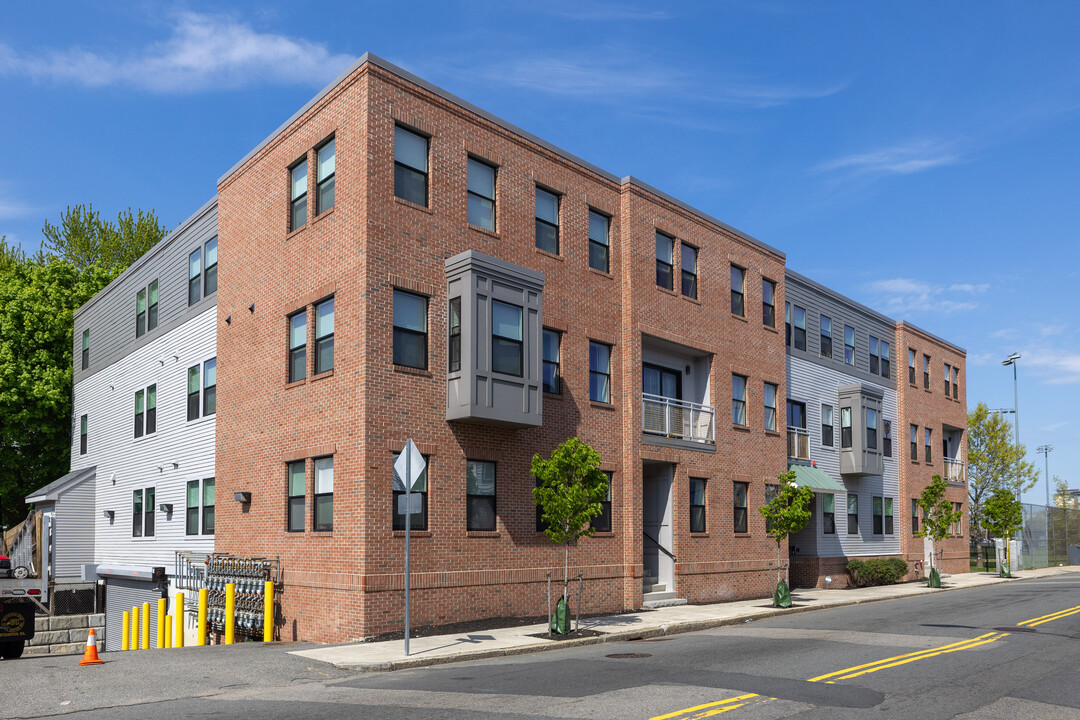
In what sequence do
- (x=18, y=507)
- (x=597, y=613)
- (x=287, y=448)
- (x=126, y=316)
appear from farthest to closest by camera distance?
(x=18, y=507) → (x=126, y=316) → (x=597, y=613) → (x=287, y=448)

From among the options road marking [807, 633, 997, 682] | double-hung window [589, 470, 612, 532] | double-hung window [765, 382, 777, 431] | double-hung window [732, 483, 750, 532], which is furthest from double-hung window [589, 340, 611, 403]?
road marking [807, 633, 997, 682]

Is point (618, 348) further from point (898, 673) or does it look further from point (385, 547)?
point (898, 673)

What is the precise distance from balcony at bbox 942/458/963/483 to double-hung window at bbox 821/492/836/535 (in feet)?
43.4

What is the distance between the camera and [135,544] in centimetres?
3030

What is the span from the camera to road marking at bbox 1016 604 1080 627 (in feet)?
67.2

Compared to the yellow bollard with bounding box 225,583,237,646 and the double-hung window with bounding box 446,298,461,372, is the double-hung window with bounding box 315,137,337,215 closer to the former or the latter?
the double-hung window with bounding box 446,298,461,372

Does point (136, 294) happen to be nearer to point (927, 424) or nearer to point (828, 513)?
point (828, 513)

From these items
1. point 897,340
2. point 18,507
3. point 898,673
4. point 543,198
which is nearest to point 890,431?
point 897,340

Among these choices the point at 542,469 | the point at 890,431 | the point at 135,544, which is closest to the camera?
the point at 542,469

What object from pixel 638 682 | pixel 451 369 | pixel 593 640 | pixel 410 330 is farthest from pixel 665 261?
pixel 638 682

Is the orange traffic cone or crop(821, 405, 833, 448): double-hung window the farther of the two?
crop(821, 405, 833, 448): double-hung window

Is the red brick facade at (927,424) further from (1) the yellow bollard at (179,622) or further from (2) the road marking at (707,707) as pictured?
(2) the road marking at (707,707)

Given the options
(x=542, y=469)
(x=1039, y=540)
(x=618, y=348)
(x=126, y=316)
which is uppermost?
(x=126, y=316)

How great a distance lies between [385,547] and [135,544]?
1561cm
